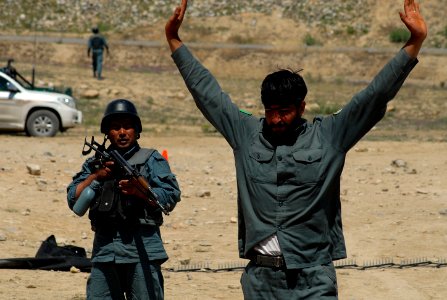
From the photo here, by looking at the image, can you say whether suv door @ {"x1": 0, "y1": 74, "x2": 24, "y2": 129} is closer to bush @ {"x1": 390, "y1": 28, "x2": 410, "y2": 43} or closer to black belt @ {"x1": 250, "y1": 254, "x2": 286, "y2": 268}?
black belt @ {"x1": 250, "y1": 254, "x2": 286, "y2": 268}

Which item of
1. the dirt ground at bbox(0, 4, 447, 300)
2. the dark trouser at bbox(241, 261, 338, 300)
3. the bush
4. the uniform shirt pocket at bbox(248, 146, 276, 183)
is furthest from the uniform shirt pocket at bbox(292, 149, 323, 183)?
the bush

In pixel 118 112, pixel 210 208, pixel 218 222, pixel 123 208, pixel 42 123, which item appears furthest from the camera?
pixel 42 123

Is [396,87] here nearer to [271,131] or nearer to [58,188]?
[271,131]

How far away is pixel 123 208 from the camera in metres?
6.54

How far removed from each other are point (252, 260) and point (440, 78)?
3450 cm

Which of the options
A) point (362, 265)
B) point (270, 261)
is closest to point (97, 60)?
point (362, 265)

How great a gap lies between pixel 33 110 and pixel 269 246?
711 inches

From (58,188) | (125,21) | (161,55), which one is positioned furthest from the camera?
(125,21)

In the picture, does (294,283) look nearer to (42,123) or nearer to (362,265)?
(362,265)

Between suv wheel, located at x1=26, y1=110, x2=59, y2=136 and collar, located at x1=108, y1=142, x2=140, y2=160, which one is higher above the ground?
suv wheel, located at x1=26, y1=110, x2=59, y2=136

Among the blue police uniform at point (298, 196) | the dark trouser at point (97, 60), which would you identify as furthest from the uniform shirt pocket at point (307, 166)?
the dark trouser at point (97, 60)

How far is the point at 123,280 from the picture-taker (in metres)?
6.75

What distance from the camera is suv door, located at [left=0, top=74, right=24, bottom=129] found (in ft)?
74.5

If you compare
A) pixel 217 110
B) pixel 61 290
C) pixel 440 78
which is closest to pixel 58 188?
pixel 61 290
